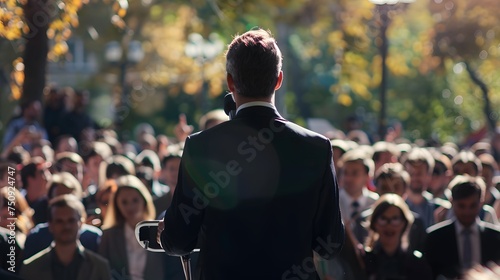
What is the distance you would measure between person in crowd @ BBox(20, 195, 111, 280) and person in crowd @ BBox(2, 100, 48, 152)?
4.39 metres

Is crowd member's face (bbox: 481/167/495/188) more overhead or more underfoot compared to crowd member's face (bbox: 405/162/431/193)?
more underfoot

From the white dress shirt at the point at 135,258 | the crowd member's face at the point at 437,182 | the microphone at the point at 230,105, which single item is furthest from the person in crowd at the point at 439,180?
the microphone at the point at 230,105

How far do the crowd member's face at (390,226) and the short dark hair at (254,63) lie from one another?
3.74m

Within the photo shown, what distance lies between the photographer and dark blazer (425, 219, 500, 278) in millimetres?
8148

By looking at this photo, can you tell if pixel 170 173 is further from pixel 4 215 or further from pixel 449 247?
pixel 449 247

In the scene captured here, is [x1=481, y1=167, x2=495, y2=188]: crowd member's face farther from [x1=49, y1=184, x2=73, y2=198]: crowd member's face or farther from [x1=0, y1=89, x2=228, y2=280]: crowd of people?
[x1=49, y1=184, x2=73, y2=198]: crowd member's face

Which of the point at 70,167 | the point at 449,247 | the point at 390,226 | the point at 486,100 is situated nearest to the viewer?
the point at 390,226

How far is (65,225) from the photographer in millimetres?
7758

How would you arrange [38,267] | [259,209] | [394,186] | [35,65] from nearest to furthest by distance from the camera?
[259,209] → [38,267] → [394,186] → [35,65]

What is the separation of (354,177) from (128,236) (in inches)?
86.3

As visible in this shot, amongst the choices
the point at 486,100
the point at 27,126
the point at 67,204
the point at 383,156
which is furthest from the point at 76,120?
the point at 486,100

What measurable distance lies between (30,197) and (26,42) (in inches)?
156

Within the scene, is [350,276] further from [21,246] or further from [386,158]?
[386,158]

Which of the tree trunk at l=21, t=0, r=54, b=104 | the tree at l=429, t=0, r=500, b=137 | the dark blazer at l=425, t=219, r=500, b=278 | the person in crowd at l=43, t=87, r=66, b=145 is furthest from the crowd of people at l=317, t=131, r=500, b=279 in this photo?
the tree at l=429, t=0, r=500, b=137
